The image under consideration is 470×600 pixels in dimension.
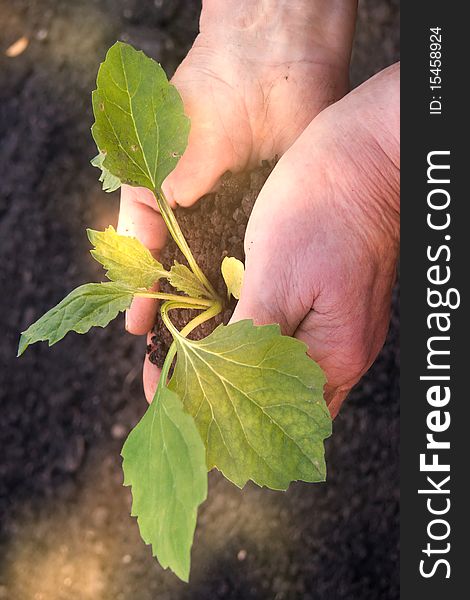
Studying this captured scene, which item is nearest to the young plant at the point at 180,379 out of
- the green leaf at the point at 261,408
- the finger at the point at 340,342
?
the green leaf at the point at 261,408

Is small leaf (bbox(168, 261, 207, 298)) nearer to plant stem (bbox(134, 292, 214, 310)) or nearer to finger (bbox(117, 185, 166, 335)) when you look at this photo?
plant stem (bbox(134, 292, 214, 310))

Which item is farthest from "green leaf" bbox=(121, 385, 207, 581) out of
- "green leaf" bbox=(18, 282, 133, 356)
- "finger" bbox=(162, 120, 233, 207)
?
"finger" bbox=(162, 120, 233, 207)

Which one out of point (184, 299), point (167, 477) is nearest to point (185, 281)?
point (184, 299)

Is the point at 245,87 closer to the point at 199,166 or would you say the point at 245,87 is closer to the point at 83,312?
the point at 199,166

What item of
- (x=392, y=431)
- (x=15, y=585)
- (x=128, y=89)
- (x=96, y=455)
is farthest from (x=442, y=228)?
(x=15, y=585)

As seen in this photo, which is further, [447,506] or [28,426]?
[28,426]

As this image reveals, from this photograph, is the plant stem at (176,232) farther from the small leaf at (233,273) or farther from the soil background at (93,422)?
the soil background at (93,422)

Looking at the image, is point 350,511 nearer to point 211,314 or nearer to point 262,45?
point 211,314

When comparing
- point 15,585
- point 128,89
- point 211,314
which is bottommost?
point 15,585
